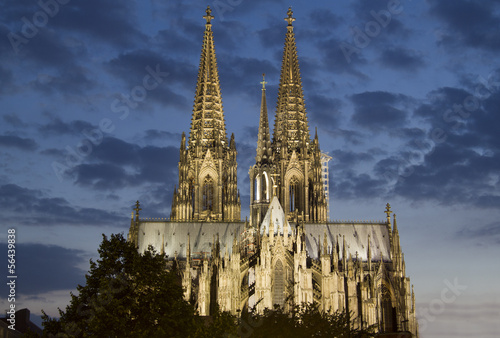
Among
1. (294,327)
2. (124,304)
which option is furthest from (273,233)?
(124,304)

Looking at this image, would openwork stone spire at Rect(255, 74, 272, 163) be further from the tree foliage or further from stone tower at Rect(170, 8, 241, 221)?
the tree foliage

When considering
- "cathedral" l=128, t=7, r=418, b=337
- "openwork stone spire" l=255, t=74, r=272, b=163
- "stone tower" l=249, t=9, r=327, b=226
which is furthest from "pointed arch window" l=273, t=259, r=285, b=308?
"openwork stone spire" l=255, t=74, r=272, b=163

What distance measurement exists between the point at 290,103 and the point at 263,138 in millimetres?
5253

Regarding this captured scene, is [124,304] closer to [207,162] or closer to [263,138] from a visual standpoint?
[207,162]

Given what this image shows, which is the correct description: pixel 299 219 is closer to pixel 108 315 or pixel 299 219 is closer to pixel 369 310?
pixel 369 310

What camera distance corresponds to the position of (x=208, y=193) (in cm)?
11106

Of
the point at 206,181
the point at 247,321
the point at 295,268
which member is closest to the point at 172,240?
the point at 206,181

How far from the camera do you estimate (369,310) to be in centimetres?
9325

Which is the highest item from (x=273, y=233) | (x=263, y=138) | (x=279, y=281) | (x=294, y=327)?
(x=263, y=138)

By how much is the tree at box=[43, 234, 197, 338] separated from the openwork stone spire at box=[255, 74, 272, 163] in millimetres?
57168

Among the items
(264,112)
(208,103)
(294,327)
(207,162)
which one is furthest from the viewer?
(264,112)

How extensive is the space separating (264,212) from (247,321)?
4722 cm

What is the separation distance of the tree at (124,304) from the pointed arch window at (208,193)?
52.5 m

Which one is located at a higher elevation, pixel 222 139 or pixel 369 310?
pixel 222 139
